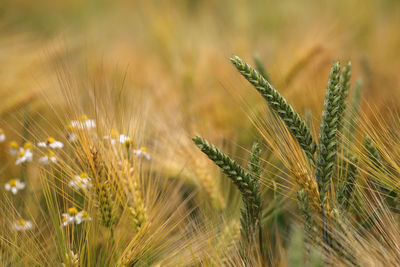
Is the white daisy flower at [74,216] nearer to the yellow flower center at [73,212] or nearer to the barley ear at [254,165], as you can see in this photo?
the yellow flower center at [73,212]

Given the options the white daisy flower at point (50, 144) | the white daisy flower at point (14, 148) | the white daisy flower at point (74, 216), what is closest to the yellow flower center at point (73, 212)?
the white daisy flower at point (74, 216)

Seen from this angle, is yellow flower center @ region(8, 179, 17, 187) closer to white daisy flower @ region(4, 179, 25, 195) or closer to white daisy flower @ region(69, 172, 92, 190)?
white daisy flower @ region(4, 179, 25, 195)

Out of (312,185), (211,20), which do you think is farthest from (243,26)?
(312,185)

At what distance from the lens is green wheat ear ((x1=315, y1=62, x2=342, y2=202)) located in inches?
21.0

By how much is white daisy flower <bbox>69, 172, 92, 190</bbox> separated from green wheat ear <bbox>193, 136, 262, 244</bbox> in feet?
0.74

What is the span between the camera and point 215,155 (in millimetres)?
527

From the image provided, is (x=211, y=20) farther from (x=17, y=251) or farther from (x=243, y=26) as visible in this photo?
(x=17, y=251)

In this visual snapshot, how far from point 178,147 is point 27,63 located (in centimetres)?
78

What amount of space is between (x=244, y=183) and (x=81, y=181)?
276 millimetres

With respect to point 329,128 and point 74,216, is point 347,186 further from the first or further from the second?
point 74,216

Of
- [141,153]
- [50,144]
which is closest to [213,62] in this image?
[141,153]

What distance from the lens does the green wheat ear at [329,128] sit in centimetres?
53

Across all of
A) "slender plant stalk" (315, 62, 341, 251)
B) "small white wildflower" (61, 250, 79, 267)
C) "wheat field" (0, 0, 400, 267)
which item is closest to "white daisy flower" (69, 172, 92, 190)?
"wheat field" (0, 0, 400, 267)

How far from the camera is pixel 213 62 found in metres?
1.55
